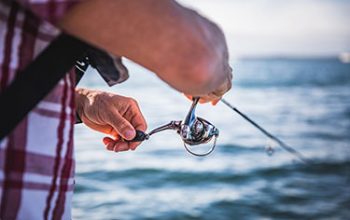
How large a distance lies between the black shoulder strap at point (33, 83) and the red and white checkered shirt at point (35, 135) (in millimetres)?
16

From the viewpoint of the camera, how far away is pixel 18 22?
1.29 m

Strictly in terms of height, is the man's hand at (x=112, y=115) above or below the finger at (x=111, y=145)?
above

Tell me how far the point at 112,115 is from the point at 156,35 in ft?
3.53

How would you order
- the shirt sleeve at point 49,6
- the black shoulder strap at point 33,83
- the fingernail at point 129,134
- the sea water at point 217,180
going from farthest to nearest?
1. the sea water at point 217,180
2. the fingernail at point 129,134
3. the black shoulder strap at point 33,83
4. the shirt sleeve at point 49,6

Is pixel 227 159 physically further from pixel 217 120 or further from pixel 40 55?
pixel 40 55

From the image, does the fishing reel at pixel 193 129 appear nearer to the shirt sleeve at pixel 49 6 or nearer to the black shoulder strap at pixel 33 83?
the black shoulder strap at pixel 33 83

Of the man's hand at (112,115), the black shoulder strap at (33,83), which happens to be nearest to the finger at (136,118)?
the man's hand at (112,115)

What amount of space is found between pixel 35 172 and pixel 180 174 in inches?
299

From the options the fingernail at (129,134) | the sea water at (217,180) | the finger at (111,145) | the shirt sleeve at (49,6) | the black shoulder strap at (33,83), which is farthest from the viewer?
the sea water at (217,180)

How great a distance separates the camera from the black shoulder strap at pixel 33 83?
4.26 ft

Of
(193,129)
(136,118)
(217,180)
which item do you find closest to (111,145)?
(136,118)

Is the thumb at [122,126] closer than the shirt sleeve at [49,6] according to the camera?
No


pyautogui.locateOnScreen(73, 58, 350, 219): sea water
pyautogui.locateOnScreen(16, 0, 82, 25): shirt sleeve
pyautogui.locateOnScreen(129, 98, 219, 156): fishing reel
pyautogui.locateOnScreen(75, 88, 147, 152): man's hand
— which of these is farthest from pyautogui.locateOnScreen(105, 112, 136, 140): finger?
pyautogui.locateOnScreen(73, 58, 350, 219): sea water

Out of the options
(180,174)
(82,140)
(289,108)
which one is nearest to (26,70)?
(180,174)
